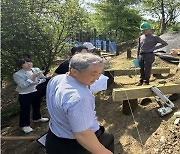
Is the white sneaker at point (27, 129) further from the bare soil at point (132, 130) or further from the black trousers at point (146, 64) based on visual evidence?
the black trousers at point (146, 64)

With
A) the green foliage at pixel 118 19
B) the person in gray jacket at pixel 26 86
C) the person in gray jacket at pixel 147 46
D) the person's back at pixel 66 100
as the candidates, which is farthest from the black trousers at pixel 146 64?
the green foliage at pixel 118 19

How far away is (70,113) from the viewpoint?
5.73 feet

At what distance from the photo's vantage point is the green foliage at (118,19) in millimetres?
17527

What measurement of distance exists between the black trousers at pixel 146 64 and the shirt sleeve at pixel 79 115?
3.98 meters

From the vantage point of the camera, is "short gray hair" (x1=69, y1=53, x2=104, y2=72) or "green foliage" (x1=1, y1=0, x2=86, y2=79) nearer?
"short gray hair" (x1=69, y1=53, x2=104, y2=72)

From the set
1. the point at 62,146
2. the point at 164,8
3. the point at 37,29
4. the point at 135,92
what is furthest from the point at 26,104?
the point at 164,8

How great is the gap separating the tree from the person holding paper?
58.5ft

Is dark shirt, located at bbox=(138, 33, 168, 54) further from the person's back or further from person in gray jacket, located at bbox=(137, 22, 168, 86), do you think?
the person's back

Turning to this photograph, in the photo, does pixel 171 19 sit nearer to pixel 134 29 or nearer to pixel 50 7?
pixel 134 29

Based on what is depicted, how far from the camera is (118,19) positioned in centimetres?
1756

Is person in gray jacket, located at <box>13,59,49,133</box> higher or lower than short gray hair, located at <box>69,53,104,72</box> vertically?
lower

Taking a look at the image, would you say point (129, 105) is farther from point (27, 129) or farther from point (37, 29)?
point (37, 29)

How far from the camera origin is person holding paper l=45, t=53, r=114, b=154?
5.71ft

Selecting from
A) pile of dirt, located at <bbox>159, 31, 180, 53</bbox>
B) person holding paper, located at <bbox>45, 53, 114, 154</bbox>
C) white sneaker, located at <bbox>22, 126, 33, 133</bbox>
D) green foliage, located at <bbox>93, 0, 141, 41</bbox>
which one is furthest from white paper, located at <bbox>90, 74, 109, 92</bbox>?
green foliage, located at <bbox>93, 0, 141, 41</bbox>
